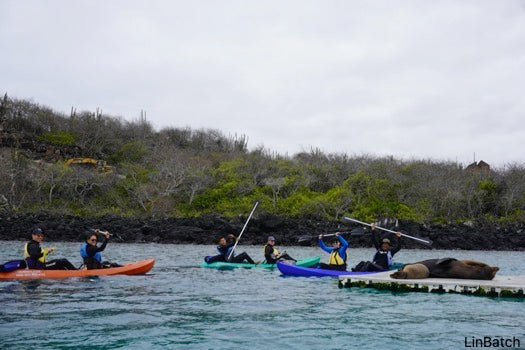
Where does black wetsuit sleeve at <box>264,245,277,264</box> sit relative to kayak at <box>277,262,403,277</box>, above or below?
above

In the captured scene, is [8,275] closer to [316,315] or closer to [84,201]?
[316,315]

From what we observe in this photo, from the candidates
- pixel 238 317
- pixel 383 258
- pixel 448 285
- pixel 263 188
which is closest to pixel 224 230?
pixel 263 188

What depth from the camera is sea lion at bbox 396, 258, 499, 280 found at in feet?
47.4

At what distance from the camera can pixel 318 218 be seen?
49.9 metres

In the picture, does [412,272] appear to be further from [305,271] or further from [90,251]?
[90,251]

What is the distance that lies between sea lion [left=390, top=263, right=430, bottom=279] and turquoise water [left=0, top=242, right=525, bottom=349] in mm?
584

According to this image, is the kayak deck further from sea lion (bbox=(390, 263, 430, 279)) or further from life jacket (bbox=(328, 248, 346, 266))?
sea lion (bbox=(390, 263, 430, 279))

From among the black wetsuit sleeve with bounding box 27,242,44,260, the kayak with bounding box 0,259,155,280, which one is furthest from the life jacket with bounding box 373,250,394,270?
the black wetsuit sleeve with bounding box 27,242,44,260

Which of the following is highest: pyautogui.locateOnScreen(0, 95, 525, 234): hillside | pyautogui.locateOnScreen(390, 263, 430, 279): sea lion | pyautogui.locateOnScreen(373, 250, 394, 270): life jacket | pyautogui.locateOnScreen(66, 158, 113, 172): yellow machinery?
pyautogui.locateOnScreen(66, 158, 113, 172): yellow machinery

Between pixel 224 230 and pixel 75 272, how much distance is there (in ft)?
92.2

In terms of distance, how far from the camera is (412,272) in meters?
14.2

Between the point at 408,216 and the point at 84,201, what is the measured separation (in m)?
33.4

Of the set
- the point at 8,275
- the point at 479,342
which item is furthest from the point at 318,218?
the point at 479,342

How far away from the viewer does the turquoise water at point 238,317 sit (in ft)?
29.0
